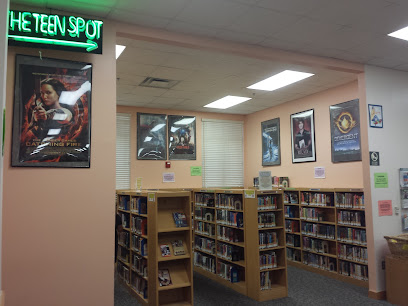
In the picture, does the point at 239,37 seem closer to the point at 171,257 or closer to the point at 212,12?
the point at 212,12

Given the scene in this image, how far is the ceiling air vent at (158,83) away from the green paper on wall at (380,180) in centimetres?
385

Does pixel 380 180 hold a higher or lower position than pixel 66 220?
higher

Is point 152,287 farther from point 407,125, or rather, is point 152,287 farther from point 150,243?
point 407,125

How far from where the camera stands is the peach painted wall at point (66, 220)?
3.46 metres

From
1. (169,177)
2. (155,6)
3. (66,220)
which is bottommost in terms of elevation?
(66,220)

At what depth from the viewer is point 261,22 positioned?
4176 mm

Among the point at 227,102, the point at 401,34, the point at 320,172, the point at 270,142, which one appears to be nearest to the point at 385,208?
the point at 320,172

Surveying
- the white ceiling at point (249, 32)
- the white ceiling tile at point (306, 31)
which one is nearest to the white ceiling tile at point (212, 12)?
the white ceiling at point (249, 32)

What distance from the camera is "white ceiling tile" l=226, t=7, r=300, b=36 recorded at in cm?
396

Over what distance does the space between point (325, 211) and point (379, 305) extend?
2.29 m

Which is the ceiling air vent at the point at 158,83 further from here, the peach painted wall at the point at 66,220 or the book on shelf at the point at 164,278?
the book on shelf at the point at 164,278

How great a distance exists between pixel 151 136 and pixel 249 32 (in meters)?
4.99

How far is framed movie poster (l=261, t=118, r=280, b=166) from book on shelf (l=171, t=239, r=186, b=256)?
458cm

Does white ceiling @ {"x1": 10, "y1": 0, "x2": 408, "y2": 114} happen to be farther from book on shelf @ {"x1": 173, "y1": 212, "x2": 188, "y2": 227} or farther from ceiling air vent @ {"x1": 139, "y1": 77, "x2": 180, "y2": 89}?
book on shelf @ {"x1": 173, "y1": 212, "x2": 188, "y2": 227}
